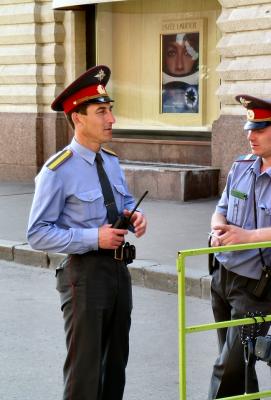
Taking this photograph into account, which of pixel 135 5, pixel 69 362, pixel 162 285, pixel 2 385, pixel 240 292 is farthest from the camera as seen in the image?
pixel 135 5

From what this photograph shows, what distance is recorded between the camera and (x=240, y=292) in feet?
15.1

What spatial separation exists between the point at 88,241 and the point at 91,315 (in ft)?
1.12

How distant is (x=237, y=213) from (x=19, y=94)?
13.5 metres

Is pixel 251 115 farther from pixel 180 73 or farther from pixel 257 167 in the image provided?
pixel 180 73

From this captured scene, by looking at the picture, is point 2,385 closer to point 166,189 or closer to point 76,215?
point 76,215

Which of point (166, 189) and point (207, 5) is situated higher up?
point (207, 5)

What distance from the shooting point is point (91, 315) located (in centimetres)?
428

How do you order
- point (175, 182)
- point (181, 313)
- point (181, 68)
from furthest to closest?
point (181, 68), point (175, 182), point (181, 313)

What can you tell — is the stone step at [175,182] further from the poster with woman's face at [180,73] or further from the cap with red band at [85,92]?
the cap with red band at [85,92]

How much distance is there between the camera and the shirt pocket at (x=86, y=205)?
14.2 ft

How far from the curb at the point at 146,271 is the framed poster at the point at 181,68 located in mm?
6510

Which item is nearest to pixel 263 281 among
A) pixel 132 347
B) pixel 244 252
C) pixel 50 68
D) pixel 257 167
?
pixel 244 252

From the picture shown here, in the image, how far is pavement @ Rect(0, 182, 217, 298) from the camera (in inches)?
359

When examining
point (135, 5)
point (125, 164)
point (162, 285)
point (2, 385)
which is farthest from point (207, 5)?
point (2, 385)
